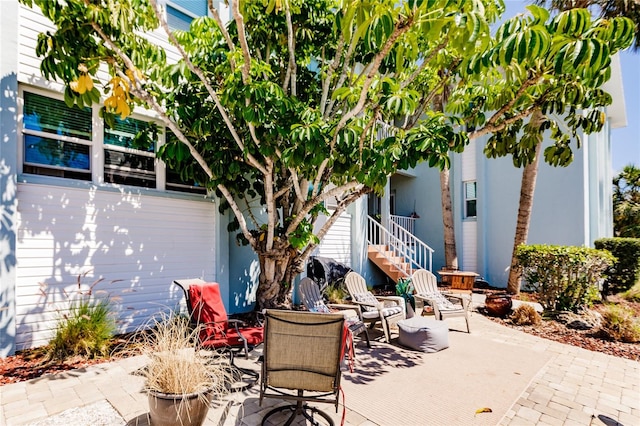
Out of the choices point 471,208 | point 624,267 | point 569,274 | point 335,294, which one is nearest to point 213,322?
point 335,294

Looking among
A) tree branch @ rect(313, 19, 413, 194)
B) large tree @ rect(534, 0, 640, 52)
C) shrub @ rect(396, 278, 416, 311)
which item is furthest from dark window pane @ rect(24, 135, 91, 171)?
large tree @ rect(534, 0, 640, 52)

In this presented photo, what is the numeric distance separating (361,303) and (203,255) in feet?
11.9

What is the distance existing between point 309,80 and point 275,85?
2.53 m

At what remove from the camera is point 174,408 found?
2877 mm

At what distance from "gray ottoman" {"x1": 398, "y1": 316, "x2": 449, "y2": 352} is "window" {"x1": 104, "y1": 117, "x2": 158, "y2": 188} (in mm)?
5625

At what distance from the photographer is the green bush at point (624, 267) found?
1039 centimetres

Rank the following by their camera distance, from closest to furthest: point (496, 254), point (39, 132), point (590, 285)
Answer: point (39, 132), point (590, 285), point (496, 254)

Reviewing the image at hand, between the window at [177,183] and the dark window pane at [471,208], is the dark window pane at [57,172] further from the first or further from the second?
the dark window pane at [471,208]

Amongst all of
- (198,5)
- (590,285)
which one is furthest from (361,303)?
(198,5)

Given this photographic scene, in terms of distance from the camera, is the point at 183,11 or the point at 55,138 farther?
the point at 183,11

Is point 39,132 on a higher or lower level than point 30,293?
higher

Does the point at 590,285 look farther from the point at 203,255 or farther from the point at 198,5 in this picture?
the point at 198,5

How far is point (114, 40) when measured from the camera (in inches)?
196

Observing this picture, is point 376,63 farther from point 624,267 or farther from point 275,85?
point 624,267
